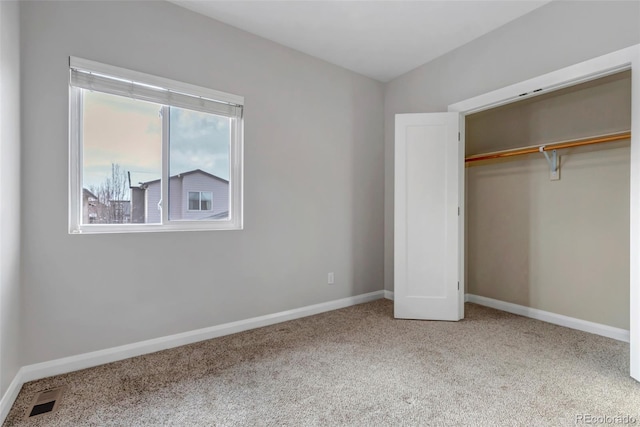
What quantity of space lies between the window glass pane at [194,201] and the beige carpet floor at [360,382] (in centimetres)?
112

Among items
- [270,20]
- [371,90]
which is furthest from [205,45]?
[371,90]

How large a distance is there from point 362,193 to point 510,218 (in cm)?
162

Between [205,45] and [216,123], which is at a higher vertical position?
[205,45]

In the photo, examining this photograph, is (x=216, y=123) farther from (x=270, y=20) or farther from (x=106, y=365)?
(x=106, y=365)

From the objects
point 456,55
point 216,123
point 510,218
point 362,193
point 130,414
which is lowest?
point 130,414

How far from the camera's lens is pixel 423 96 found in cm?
356

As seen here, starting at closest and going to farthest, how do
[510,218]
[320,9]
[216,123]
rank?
1. [320,9]
2. [216,123]
3. [510,218]

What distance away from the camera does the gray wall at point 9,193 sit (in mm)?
1663

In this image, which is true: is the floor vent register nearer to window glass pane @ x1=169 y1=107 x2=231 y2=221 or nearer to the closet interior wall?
window glass pane @ x1=169 y1=107 x2=231 y2=221

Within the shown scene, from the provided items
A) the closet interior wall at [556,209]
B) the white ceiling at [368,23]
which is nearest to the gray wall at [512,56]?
the white ceiling at [368,23]

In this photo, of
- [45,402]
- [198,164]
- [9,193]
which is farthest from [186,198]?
[45,402]

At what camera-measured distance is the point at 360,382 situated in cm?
198

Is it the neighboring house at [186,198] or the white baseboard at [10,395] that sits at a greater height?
the neighboring house at [186,198]

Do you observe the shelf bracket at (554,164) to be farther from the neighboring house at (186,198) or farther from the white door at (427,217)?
the neighboring house at (186,198)
